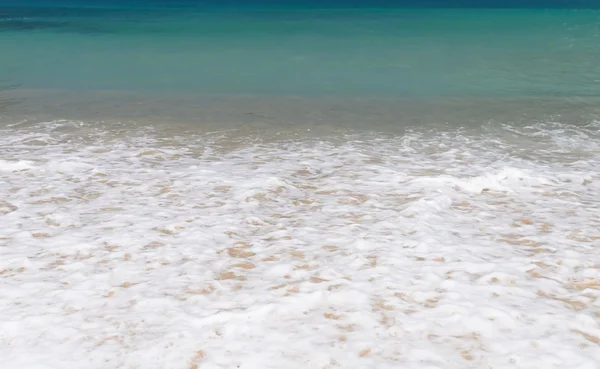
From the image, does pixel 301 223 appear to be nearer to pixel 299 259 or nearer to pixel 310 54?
pixel 299 259

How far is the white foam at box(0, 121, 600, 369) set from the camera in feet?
18.5

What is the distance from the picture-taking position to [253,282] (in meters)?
6.78

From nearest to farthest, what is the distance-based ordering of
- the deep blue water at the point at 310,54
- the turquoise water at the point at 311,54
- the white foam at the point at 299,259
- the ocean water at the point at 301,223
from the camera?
the white foam at the point at 299,259
the ocean water at the point at 301,223
the deep blue water at the point at 310,54
the turquoise water at the point at 311,54

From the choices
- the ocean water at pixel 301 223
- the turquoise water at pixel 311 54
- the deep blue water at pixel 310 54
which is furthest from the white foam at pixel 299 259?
the turquoise water at pixel 311 54

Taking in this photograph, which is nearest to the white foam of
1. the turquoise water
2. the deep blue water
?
the deep blue water

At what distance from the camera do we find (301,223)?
8.40 meters

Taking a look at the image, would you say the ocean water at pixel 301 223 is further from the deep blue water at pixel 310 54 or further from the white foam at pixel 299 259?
the deep blue water at pixel 310 54

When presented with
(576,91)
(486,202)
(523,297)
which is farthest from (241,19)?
(523,297)

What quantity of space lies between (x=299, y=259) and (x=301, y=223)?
112 cm

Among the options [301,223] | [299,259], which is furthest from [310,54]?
[299,259]

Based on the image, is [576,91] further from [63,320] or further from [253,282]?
[63,320]

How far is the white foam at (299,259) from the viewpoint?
564 centimetres

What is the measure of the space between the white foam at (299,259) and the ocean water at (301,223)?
0.03 m

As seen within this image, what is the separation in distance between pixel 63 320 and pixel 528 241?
5.06m
